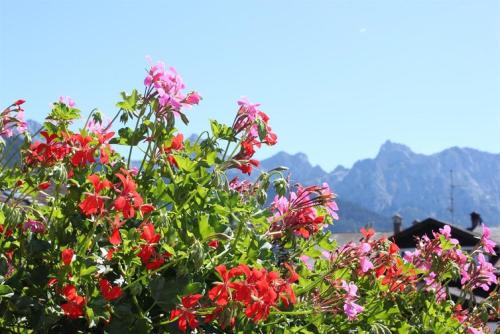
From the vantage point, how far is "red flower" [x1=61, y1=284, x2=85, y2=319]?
2203mm

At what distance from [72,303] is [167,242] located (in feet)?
1.22

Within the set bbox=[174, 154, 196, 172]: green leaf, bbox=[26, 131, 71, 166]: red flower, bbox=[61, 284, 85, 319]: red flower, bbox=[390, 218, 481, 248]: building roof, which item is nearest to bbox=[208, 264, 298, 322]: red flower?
bbox=[61, 284, 85, 319]: red flower

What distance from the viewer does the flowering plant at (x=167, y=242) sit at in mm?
2260

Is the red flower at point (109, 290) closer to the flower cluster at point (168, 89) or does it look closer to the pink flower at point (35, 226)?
the pink flower at point (35, 226)

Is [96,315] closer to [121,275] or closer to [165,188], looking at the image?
[121,275]

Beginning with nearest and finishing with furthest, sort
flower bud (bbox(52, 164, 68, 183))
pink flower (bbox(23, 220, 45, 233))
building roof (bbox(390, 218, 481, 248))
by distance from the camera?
flower bud (bbox(52, 164, 68, 183)), pink flower (bbox(23, 220, 45, 233)), building roof (bbox(390, 218, 481, 248))

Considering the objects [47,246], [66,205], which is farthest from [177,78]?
[47,246]

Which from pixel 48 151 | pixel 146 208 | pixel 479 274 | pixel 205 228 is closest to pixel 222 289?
pixel 205 228

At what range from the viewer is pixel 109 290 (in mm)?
2291

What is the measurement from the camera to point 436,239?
3.54 meters

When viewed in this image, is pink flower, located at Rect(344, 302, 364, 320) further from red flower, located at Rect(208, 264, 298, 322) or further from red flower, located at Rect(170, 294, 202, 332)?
red flower, located at Rect(170, 294, 202, 332)

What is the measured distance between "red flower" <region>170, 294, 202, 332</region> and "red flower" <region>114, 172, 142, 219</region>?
0.34 meters

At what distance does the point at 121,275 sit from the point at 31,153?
74 centimetres

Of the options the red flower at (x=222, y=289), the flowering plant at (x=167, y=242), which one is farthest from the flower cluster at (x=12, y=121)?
the red flower at (x=222, y=289)
